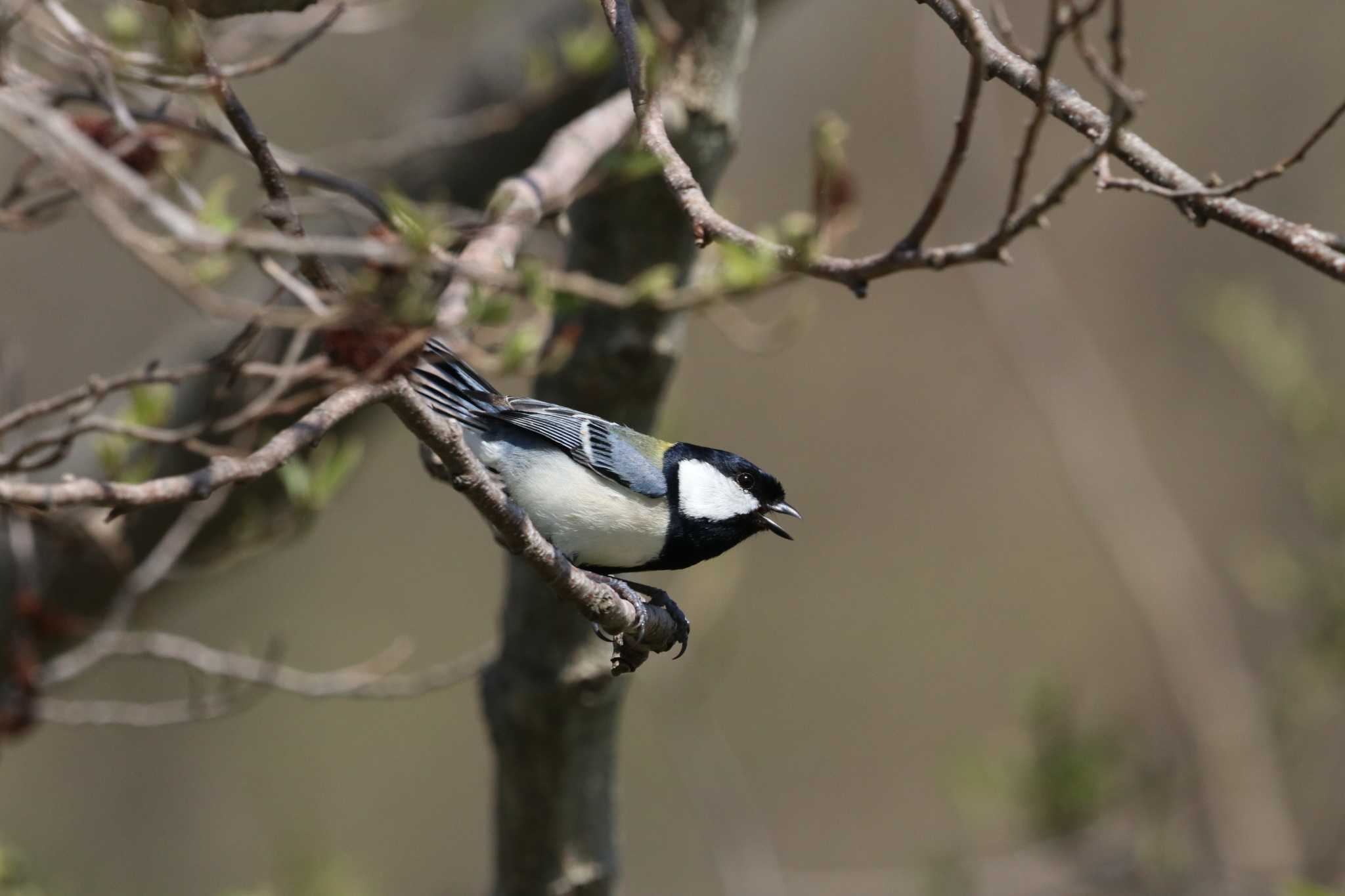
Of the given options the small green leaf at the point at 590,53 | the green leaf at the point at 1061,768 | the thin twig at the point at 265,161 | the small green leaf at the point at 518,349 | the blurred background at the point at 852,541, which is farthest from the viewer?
the blurred background at the point at 852,541

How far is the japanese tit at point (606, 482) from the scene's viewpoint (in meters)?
2.14

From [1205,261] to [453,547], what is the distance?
3784 millimetres

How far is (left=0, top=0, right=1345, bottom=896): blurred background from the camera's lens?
5398 mm

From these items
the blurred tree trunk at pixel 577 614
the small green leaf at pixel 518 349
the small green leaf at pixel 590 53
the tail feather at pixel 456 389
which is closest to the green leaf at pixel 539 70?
the small green leaf at pixel 590 53

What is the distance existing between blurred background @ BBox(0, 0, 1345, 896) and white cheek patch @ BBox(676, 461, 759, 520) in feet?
7.84

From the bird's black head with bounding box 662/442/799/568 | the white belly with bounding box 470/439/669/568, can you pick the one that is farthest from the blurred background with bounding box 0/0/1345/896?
the white belly with bounding box 470/439/669/568

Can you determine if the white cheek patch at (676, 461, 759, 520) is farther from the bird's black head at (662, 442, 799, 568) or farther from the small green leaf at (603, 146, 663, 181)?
the small green leaf at (603, 146, 663, 181)

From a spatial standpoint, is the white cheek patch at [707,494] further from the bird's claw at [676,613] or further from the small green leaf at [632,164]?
the small green leaf at [632,164]

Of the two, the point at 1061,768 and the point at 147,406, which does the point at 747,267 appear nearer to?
the point at 147,406

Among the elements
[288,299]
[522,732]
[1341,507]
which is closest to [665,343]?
[522,732]

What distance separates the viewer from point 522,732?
98.3 inches

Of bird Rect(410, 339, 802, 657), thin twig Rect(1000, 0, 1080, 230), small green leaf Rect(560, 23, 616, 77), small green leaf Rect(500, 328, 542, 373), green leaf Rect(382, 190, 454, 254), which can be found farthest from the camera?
small green leaf Rect(560, 23, 616, 77)

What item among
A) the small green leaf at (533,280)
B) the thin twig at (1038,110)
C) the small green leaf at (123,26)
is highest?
the small green leaf at (123,26)

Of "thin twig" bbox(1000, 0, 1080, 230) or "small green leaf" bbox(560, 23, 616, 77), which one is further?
"small green leaf" bbox(560, 23, 616, 77)
